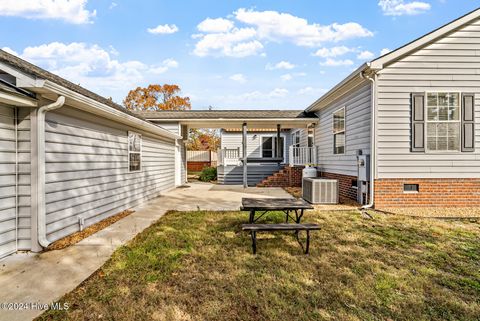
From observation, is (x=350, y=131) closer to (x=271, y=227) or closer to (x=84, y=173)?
(x=271, y=227)

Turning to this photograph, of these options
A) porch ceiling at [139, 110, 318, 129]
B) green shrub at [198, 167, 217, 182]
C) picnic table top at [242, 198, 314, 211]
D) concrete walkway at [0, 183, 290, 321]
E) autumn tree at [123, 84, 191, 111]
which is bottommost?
concrete walkway at [0, 183, 290, 321]

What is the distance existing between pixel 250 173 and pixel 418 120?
26.5 ft

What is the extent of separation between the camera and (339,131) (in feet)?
29.4

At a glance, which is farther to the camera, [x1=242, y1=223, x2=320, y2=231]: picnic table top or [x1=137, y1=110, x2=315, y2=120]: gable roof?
[x1=137, y1=110, x2=315, y2=120]: gable roof

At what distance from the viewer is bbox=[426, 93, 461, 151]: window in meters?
6.66

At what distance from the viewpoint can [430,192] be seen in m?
6.70

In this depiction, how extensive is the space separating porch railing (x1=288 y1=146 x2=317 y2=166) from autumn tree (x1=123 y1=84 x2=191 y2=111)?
69.9ft

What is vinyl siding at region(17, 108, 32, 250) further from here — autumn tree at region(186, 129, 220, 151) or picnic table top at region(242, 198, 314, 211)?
autumn tree at region(186, 129, 220, 151)

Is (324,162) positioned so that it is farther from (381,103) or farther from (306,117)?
(381,103)

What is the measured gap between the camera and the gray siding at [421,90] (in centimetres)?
663

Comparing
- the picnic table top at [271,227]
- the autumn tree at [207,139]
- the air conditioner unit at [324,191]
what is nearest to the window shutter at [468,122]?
the air conditioner unit at [324,191]

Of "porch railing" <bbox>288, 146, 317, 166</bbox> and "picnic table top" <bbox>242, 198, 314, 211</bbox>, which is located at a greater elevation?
"porch railing" <bbox>288, 146, 317, 166</bbox>

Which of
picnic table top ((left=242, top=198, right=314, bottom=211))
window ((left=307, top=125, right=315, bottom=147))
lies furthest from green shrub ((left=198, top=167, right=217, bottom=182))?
picnic table top ((left=242, top=198, right=314, bottom=211))

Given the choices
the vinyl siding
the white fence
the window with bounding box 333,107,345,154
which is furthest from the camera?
the white fence
